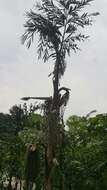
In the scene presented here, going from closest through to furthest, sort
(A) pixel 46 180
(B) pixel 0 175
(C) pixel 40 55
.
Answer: (A) pixel 46 180
(C) pixel 40 55
(B) pixel 0 175

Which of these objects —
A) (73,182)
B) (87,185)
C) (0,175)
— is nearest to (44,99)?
(87,185)

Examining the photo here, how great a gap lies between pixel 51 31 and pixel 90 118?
4.87 m

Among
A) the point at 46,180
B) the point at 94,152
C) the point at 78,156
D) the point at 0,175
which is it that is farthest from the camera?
the point at 0,175

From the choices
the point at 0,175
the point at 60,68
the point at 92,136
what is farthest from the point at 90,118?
the point at 0,175

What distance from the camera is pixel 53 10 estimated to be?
19.3 metres

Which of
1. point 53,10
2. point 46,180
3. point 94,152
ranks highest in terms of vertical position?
point 53,10

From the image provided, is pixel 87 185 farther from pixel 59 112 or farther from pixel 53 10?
pixel 53 10

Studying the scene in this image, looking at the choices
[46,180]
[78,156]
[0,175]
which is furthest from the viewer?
[0,175]

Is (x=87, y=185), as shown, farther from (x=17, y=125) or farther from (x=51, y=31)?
(x=17, y=125)

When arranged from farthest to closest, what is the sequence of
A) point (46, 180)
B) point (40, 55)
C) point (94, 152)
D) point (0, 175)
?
point (0, 175) → point (94, 152) → point (40, 55) → point (46, 180)

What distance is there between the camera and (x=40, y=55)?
19281 millimetres

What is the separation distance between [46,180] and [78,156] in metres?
8.09

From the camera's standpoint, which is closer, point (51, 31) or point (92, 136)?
point (51, 31)

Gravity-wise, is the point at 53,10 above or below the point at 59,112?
above
